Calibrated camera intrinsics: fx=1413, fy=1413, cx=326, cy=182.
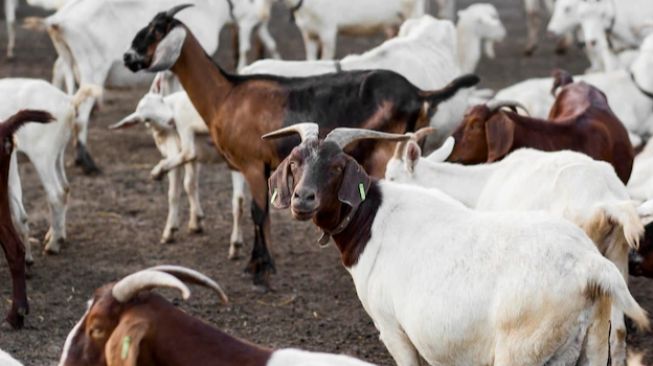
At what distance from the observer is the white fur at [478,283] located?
617cm

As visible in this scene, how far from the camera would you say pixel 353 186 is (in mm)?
6832

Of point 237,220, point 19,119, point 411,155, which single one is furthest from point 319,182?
point 237,220

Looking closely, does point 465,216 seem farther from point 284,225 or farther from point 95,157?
point 95,157

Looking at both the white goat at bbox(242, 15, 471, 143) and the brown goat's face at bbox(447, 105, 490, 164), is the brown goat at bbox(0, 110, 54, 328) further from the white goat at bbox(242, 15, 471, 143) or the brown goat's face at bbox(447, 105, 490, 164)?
the white goat at bbox(242, 15, 471, 143)

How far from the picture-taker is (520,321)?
20.3 feet

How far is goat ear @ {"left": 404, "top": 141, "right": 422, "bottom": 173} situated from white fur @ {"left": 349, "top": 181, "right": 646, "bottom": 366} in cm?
131

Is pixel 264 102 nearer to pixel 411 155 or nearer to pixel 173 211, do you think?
pixel 173 211

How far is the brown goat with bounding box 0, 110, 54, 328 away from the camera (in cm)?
881

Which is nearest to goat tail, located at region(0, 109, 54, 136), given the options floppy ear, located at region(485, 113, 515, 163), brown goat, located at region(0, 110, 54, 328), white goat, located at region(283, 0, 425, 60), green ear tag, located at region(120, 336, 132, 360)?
brown goat, located at region(0, 110, 54, 328)

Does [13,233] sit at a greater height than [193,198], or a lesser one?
greater

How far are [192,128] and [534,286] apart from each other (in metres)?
5.23

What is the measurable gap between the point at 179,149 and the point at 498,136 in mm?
3125

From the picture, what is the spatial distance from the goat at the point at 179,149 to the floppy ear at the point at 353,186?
3965 mm

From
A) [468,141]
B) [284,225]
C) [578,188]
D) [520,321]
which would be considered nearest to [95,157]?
[284,225]
